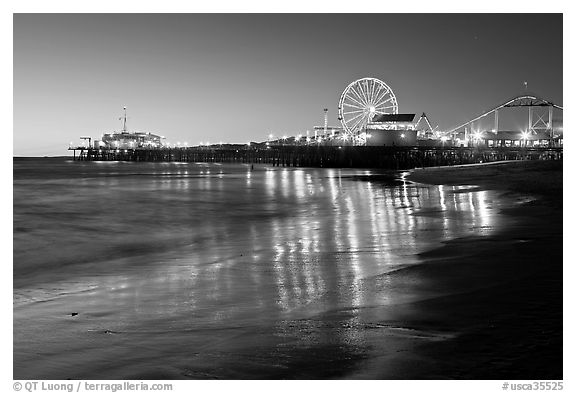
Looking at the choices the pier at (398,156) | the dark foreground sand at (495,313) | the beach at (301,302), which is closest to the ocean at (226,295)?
the beach at (301,302)

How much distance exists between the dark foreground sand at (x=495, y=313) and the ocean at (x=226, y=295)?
27 cm

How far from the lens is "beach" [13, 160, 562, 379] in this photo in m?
5.20

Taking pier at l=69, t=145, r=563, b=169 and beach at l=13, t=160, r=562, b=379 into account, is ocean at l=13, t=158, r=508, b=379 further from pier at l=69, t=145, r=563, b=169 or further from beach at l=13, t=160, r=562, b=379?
pier at l=69, t=145, r=563, b=169

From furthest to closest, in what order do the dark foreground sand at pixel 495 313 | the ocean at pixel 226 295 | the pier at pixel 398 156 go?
the pier at pixel 398 156, the ocean at pixel 226 295, the dark foreground sand at pixel 495 313

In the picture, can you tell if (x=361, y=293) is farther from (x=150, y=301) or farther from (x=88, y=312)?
(x=88, y=312)

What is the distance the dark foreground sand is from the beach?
20 mm

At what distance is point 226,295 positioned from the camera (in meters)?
7.96

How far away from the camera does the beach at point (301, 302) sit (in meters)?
5.20

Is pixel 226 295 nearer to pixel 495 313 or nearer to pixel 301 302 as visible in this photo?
pixel 301 302

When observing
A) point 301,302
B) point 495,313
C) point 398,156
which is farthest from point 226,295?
point 398,156

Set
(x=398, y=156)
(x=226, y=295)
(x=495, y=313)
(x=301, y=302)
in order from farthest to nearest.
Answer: (x=398, y=156) < (x=226, y=295) < (x=301, y=302) < (x=495, y=313)

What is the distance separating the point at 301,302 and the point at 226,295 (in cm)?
117

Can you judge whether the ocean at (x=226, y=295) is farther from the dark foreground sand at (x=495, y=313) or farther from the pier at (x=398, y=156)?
the pier at (x=398, y=156)

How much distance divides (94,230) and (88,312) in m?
11.1
